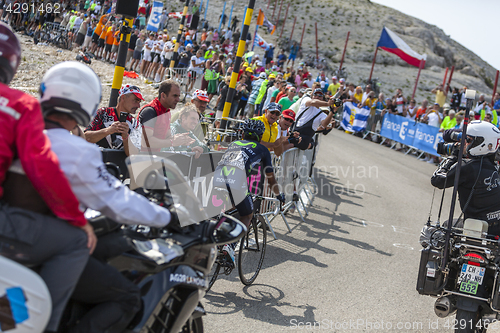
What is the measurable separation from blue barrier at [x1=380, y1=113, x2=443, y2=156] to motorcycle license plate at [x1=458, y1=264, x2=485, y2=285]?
14.4 meters

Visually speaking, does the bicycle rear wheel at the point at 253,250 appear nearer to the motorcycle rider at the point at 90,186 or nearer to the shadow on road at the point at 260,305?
the shadow on road at the point at 260,305

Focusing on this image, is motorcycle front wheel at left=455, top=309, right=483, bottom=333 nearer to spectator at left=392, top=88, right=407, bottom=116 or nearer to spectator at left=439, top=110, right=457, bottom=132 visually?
spectator at left=439, top=110, right=457, bottom=132

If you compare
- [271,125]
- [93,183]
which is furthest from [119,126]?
[271,125]

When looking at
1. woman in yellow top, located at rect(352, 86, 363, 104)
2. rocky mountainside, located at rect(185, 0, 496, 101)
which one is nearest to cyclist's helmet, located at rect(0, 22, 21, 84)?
woman in yellow top, located at rect(352, 86, 363, 104)

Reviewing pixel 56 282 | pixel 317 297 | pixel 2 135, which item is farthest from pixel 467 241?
pixel 2 135

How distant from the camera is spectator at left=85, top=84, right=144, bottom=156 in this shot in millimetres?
5445

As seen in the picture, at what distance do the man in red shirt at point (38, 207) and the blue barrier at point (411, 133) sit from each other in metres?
18.0

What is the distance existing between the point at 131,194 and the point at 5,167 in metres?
0.65

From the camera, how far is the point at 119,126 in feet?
17.9

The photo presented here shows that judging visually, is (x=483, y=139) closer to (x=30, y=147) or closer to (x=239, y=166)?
(x=239, y=166)

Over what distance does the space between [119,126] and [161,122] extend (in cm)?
51

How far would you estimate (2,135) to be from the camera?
224 cm

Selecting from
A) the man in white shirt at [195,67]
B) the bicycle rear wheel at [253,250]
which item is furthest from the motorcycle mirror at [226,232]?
the man in white shirt at [195,67]

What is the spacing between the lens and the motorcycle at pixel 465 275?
480cm
